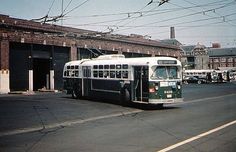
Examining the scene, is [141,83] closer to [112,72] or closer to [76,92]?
[112,72]

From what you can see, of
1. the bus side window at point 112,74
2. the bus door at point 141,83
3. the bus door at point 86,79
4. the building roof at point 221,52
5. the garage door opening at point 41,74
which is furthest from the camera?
the building roof at point 221,52

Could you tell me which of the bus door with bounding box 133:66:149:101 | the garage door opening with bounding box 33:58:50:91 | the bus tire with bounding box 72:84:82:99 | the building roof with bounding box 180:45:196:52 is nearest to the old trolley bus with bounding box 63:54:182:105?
the bus door with bounding box 133:66:149:101

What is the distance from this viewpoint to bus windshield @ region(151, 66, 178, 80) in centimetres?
1935

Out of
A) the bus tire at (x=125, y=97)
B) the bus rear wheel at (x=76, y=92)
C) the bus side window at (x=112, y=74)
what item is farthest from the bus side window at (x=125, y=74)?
the bus rear wheel at (x=76, y=92)

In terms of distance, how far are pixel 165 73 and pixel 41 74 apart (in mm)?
26406

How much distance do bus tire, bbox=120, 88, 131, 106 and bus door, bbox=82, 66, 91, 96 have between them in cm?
438

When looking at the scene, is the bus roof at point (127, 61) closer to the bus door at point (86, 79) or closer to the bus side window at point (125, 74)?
the bus door at point (86, 79)

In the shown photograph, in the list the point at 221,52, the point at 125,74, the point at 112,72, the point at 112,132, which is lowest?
the point at 112,132

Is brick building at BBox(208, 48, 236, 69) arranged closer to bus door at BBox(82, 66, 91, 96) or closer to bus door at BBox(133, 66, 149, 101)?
bus door at BBox(82, 66, 91, 96)

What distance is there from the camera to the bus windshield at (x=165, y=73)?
19.4m

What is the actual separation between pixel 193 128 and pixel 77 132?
3.89m

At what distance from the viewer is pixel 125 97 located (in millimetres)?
20828

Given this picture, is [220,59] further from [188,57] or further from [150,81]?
[150,81]

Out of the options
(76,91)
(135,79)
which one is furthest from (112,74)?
(76,91)
